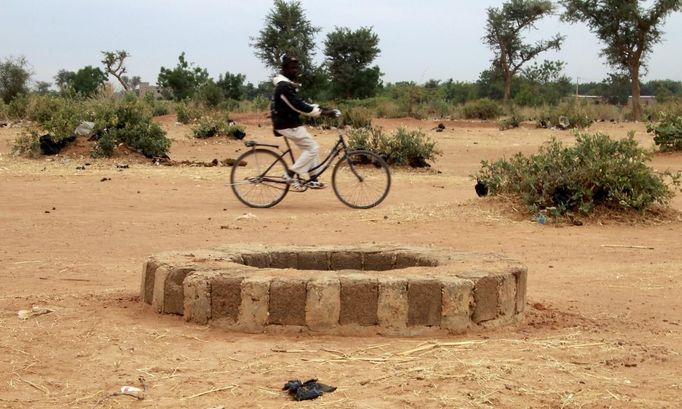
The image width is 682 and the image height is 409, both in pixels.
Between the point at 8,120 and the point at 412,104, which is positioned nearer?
the point at 8,120

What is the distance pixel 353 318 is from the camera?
4.76 meters

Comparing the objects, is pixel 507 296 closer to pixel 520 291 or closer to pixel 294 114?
pixel 520 291

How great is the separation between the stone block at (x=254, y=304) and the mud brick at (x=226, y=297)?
0.04m

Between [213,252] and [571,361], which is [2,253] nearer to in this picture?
[213,252]

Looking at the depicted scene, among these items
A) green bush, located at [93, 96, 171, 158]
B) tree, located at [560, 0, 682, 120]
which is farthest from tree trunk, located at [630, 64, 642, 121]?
green bush, located at [93, 96, 171, 158]

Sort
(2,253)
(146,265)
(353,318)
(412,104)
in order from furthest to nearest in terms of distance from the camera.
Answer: (412,104)
(2,253)
(146,265)
(353,318)

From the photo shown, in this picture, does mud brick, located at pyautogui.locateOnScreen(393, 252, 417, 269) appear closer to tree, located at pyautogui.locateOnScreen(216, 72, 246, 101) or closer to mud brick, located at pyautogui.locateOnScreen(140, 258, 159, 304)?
mud brick, located at pyautogui.locateOnScreen(140, 258, 159, 304)

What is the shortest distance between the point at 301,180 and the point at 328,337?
611 centimetres

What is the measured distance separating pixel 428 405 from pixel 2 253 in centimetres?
514

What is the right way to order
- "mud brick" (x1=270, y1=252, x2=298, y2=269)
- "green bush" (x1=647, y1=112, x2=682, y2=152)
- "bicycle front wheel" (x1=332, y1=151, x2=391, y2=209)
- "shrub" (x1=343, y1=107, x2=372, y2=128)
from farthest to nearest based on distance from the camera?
"shrub" (x1=343, y1=107, x2=372, y2=128) → "green bush" (x1=647, y1=112, x2=682, y2=152) → "bicycle front wheel" (x1=332, y1=151, x2=391, y2=209) → "mud brick" (x1=270, y1=252, x2=298, y2=269)

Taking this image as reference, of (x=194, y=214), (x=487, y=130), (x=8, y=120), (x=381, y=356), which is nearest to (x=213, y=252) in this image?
(x=381, y=356)

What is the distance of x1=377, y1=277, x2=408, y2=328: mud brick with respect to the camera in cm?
475

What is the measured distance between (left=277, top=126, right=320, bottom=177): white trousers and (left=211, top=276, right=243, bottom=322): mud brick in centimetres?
553

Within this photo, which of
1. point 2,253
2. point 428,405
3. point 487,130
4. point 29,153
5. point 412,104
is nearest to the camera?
point 428,405
